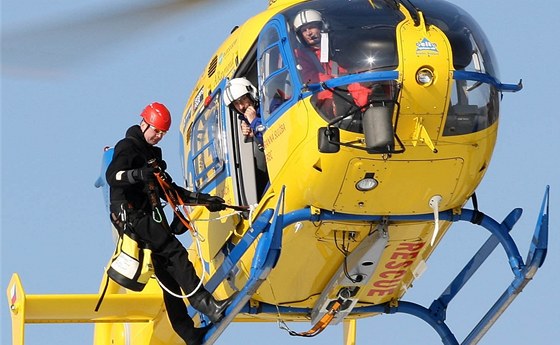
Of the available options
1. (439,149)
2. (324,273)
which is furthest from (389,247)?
(439,149)

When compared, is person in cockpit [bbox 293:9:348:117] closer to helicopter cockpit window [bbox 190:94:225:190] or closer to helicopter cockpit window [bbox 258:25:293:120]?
helicopter cockpit window [bbox 258:25:293:120]

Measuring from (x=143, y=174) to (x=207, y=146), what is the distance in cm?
122

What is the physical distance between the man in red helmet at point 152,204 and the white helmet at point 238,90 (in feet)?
1.73

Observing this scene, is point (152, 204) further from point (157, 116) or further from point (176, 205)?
point (157, 116)

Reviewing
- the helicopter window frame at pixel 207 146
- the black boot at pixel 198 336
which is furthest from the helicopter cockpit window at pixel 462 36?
the black boot at pixel 198 336

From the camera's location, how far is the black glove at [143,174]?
11914 mm

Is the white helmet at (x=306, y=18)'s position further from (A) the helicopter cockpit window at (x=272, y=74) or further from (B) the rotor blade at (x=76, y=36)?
(B) the rotor blade at (x=76, y=36)

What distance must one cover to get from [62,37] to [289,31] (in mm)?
A: 1784

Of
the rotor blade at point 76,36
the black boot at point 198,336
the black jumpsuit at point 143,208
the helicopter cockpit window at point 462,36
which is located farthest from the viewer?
the black boot at point 198,336

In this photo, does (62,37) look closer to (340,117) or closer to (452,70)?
(340,117)

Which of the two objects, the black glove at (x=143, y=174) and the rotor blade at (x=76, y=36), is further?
the black glove at (x=143, y=174)

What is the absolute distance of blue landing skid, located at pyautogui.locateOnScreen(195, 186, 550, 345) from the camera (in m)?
11.5

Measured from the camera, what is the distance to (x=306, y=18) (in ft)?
37.8

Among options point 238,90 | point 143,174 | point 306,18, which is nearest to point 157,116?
point 143,174
